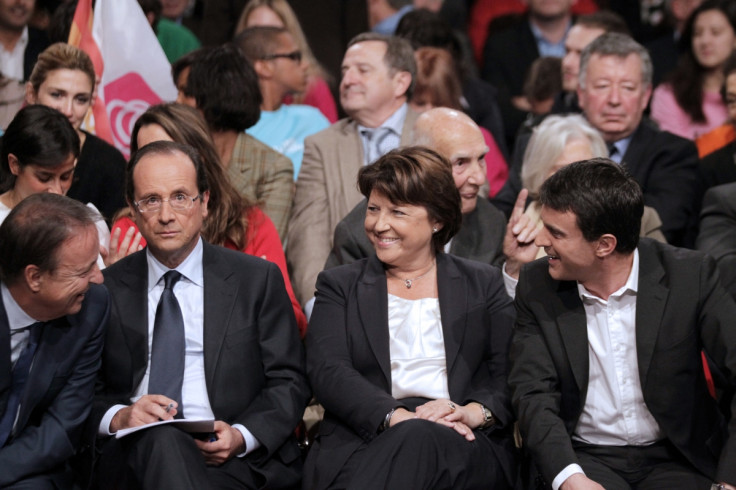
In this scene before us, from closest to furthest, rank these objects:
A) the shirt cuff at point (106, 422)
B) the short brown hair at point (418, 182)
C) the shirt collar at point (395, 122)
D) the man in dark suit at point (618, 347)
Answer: the man in dark suit at point (618, 347) < the shirt cuff at point (106, 422) < the short brown hair at point (418, 182) < the shirt collar at point (395, 122)

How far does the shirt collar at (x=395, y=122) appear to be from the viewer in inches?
206

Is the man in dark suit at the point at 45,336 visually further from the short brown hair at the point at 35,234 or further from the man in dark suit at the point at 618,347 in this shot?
the man in dark suit at the point at 618,347

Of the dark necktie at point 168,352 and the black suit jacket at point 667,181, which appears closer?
the dark necktie at point 168,352

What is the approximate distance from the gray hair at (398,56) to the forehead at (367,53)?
25mm

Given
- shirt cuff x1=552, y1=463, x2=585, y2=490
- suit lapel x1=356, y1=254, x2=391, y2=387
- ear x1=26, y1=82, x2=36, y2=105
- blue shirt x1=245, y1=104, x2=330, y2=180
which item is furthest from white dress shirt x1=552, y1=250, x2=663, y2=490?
ear x1=26, y1=82, x2=36, y2=105

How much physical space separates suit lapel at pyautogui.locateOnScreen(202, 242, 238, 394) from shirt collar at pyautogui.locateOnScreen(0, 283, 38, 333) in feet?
1.89

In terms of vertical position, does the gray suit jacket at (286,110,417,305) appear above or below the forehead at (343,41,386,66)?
below

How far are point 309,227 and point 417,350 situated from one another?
4.49 feet

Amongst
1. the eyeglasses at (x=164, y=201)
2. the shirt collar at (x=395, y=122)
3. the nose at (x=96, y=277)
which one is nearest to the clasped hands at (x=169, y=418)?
Answer: the nose at (x=96, y=277)

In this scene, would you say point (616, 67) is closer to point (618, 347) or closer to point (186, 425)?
point (618, 347)

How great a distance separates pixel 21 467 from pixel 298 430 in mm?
1081

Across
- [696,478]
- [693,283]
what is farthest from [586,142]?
[696,478]

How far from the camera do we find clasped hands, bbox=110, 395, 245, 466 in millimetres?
3314

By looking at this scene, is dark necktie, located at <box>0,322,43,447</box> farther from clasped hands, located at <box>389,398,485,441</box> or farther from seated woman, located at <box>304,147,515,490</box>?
clasped hands, located at <box>389,398,485,441</box>
